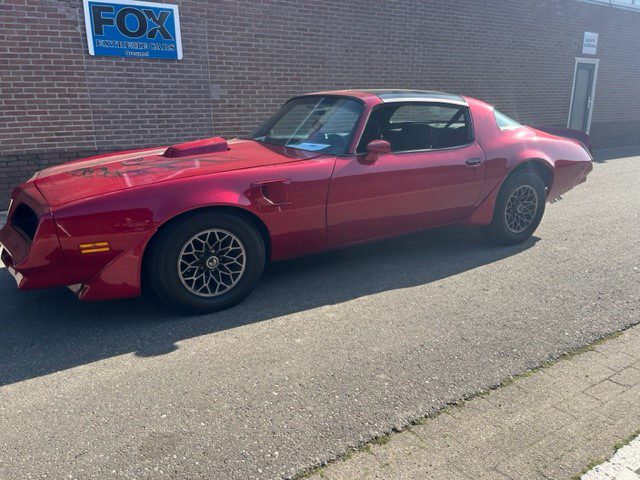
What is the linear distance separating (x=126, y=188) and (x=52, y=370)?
3.82 ft

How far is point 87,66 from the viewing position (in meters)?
7.02

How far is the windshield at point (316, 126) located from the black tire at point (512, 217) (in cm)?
171

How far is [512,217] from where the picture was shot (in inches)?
201

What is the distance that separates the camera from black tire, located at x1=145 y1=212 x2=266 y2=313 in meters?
3.39

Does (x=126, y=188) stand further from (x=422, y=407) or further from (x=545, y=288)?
(x=545, y=288)

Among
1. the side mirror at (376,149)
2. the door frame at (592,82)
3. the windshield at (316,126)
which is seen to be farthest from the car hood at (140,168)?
the door frame at (592,82)

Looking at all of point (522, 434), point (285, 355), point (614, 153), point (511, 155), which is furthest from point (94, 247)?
point (614, 153)

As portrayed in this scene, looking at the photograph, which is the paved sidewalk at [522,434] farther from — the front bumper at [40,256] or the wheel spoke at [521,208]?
the wheel spoke at [521,208]

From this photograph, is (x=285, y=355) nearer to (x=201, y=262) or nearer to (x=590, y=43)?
(x=201, y=262)

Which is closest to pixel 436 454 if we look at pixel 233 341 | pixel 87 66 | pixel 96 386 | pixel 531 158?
pixel 233 341

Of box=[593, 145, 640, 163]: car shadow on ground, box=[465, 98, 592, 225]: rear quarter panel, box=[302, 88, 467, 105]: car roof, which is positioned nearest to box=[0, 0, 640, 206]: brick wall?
box=[593, 145, 640, 163]: car shadow on ground

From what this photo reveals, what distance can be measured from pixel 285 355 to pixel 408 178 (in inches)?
Answer: 78.2

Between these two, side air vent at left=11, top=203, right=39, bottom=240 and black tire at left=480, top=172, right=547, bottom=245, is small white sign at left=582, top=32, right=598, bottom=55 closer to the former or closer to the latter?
black tire at left=480, top=172, right=547, bottom=245

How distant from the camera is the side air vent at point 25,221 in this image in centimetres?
336
